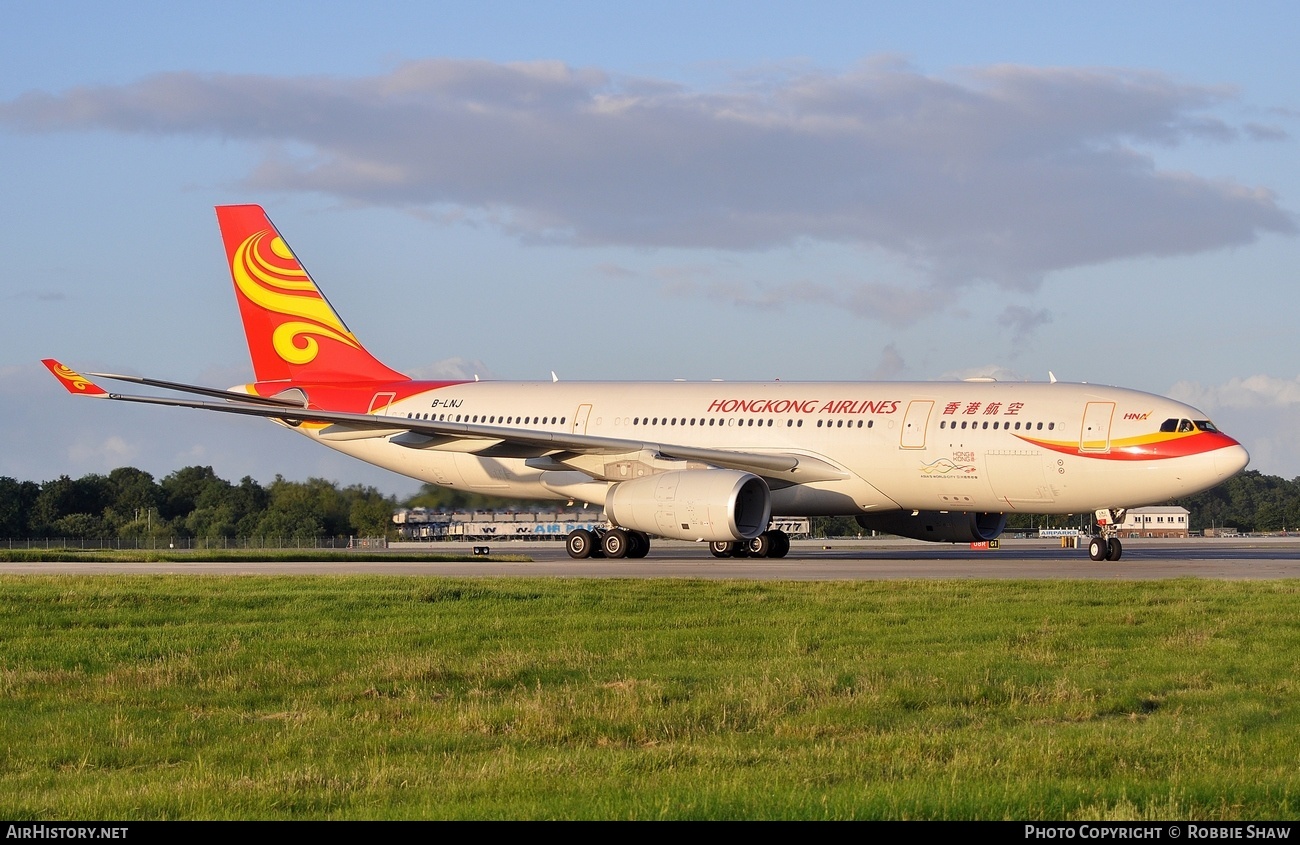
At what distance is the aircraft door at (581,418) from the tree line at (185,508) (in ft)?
23.9

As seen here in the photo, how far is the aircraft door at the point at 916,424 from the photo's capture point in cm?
2969

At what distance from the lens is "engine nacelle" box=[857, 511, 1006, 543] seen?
108 ft

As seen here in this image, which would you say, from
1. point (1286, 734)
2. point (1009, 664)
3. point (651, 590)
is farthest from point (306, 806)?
point (651, 590)

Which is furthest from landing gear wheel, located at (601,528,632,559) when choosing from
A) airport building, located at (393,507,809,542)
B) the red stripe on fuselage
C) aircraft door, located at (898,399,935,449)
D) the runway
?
airport building, located at (393,507,809,542)

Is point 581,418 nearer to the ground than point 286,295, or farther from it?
nearer to the ground

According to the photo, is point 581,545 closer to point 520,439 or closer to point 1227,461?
point 520,439

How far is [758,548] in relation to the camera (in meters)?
33.3

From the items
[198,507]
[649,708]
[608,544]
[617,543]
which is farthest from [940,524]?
[198,507]

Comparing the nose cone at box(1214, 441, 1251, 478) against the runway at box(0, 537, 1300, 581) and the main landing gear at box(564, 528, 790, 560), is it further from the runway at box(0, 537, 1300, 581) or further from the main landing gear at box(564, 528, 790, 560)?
the main landing gear at box(564, 528, 790, 560)

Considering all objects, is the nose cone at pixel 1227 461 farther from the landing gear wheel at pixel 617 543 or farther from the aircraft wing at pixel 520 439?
the landing gear wheel at pixel 617 543

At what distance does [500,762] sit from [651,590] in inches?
464

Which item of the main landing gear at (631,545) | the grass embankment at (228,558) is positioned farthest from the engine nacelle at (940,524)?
the grass embankment at (228,558)

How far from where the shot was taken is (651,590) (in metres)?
20.0

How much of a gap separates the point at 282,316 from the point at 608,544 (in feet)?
38.6
